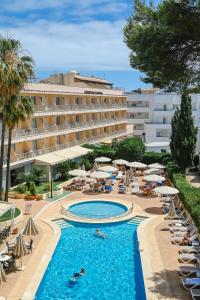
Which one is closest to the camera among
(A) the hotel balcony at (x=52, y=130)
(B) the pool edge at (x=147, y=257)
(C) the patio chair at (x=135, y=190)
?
(B) the pool edge at (x=147, y=257)

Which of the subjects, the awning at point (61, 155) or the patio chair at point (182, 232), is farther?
the awning at point (61, 155)

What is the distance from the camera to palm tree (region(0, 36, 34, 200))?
29.5 metres

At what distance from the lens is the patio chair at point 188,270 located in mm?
19984

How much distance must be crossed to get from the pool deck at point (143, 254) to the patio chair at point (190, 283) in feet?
1.02

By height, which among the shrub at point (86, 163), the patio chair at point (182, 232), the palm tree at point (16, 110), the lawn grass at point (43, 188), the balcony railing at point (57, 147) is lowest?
the patio chair at point (182, 232)

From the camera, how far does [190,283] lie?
1833cm

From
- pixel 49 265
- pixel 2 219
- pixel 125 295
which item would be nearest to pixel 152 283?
pixel 125 295

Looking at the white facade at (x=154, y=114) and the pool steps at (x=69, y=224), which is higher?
the white facade at (x=154, y=114)

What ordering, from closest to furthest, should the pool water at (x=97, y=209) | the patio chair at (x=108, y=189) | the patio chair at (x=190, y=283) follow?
the patio chair at (x=190, y=283), the pool water at (x=97, y=209), the patio chair at (x=108, y=189)

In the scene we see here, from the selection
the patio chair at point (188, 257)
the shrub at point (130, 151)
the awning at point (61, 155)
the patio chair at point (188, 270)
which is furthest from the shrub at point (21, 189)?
the patio chair at point (188, 270)

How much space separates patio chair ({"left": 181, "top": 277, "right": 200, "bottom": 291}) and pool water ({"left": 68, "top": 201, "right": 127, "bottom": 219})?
13422 mm

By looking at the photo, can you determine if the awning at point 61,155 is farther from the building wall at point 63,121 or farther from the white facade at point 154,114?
the white facade at point 154,114

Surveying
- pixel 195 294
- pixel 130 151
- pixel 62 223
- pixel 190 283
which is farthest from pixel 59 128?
pixel 195 294

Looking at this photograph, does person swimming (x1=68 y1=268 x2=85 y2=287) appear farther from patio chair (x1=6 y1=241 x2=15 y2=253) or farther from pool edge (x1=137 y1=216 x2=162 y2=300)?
patio chair (x1=6 y1=241 x2=15 y2=253)
